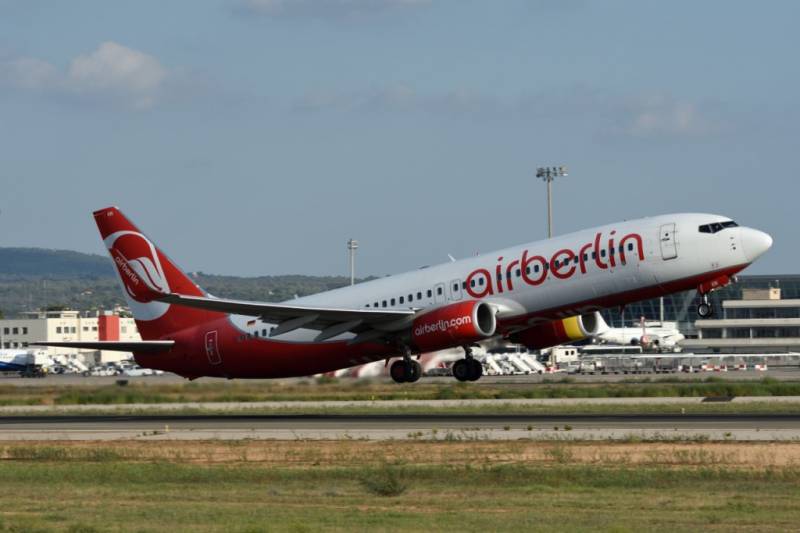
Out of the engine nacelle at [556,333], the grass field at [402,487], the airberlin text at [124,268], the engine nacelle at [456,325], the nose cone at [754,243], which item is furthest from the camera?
the airberlin text at [124,268]

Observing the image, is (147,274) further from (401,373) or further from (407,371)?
(407,371)

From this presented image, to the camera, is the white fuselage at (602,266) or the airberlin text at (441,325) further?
the airberlin text at (441,325)

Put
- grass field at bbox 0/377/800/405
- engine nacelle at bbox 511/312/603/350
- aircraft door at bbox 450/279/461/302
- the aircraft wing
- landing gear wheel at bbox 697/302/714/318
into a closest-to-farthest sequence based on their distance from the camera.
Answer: landing gear wheel at bbox 697/302/714/318 → the aircraft wing → aircraft door at bbox 450/279/461/302 → engine nacelle at bbox 511/312/603/350 → grass field at bbox 0/377/800/405

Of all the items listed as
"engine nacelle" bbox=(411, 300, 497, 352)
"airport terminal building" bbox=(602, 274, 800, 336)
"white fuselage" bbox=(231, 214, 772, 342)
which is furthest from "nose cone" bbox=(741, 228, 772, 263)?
"airport terminal building" bbox=(602, 274, 800, 336)

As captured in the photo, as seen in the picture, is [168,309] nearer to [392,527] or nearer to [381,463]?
[381,463]

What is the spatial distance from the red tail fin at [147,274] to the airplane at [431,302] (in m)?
0.05

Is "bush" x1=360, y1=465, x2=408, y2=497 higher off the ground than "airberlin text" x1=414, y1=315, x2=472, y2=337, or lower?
lower

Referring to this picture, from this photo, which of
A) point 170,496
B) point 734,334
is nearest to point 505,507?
point 170,496

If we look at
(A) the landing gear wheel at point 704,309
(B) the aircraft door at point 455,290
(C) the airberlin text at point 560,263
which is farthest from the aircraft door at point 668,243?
(B) the aircraft door at point 455,290

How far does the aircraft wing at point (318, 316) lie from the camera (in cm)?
4934

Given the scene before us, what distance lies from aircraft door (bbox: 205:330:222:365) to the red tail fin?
1.36 m

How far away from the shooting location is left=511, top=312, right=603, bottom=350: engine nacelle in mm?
52062

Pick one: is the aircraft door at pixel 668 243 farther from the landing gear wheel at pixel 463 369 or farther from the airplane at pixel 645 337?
the airplane at pixel 645 337

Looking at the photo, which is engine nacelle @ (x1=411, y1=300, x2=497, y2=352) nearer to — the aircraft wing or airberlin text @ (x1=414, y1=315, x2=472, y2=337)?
airberlin text @ (x1=414, y1=315, x2=472, y2=337)
